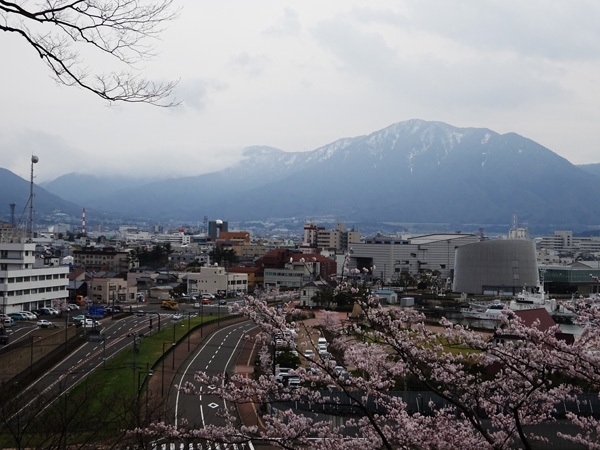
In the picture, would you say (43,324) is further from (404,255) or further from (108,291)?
(404,255)

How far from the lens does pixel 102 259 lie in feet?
154

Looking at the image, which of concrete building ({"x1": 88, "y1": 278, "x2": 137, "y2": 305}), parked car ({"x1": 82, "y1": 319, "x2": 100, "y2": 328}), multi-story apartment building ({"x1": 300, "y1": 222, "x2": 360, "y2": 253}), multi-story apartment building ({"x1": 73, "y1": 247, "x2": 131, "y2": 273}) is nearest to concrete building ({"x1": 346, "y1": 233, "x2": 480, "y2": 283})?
multi-story apartment building ({"x1": 73, "y1": 247, "x2": 131, "y2": 273})

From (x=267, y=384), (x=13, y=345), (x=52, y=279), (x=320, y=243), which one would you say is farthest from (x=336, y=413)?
(x=320, y=243)

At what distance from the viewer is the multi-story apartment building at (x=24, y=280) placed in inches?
961

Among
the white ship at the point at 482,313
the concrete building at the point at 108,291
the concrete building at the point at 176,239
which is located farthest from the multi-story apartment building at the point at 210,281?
the concrete building at the point at 176,239

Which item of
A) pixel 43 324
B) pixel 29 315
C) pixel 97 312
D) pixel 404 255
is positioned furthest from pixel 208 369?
pixel 404 255

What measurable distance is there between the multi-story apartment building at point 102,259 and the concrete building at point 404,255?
1590 cm

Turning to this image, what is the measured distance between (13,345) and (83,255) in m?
30.1

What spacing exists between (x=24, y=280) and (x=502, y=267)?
25.2 meters

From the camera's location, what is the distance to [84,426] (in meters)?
9.13

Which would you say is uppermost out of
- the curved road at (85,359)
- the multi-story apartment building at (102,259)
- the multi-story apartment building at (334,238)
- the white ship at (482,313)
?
the multi-story apartment building at (334,238)

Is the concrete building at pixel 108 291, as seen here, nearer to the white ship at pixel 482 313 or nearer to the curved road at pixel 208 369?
the curved road at pixel 208 369

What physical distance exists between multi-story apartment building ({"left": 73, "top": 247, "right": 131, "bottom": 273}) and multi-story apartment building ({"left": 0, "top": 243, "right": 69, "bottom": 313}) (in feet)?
63.1

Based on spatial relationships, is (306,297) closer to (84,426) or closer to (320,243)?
(84,426)
